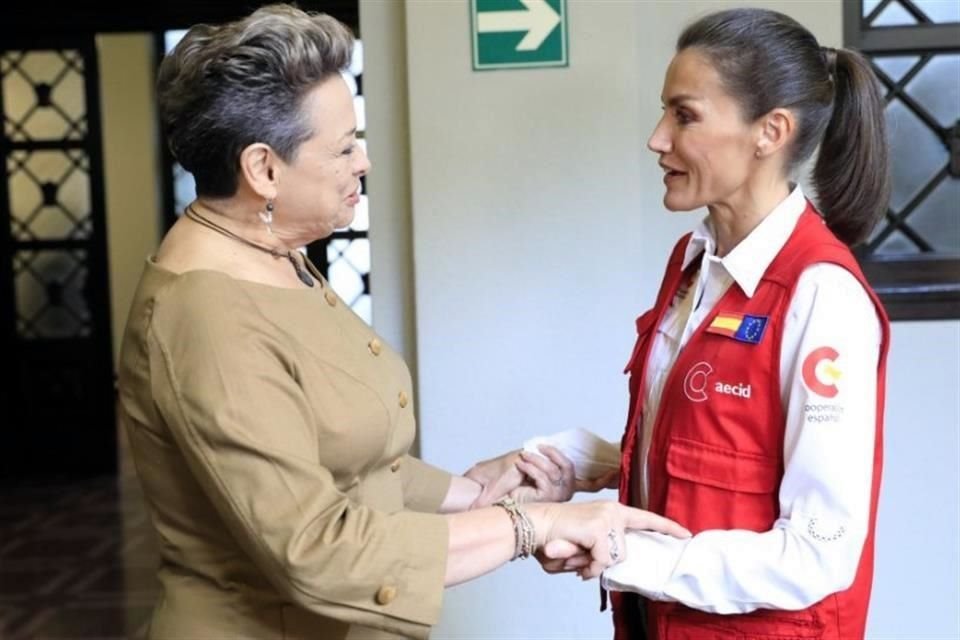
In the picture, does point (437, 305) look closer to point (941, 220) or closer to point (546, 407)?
point (546, 407)

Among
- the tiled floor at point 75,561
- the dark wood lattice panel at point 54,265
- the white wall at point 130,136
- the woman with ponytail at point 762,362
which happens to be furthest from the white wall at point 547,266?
the white wall at point 130,136

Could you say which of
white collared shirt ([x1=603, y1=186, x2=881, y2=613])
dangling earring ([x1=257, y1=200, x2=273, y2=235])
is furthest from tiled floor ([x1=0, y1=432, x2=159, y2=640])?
white collared shirt ([x1=603, y1=186, x2=881, y2=613])

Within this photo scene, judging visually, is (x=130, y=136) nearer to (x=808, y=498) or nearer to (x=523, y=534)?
(x=523, y=534)

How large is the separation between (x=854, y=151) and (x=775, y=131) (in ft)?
0.47

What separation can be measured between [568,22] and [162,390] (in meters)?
1.65

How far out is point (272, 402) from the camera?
1.26 m

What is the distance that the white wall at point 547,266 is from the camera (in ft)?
8.48

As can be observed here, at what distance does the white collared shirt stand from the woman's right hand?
20 millimetres

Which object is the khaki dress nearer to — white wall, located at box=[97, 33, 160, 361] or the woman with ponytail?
the woman with ponytail

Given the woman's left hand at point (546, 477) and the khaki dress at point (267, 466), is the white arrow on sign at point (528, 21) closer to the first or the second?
the woman's left hand at point (546, 477)

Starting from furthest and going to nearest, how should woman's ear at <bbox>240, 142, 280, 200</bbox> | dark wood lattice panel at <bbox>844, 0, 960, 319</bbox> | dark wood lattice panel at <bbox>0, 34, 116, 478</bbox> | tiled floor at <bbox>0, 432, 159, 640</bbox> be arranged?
dark wood lattice panel at <bbox>0, 34, 116, 478</bbox>
tiled floor at <bbox>0, 432, 159, 640</bbox>
dark wood lattice panel at <bbox>844, 0, 960, 319</bbox>
woman's ear at <bbox>240, 142, 280, 200</bbox>

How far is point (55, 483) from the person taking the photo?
618 cm

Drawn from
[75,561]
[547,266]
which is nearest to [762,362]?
[547,266]

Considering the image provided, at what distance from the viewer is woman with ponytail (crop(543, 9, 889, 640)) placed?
4.36 feet
